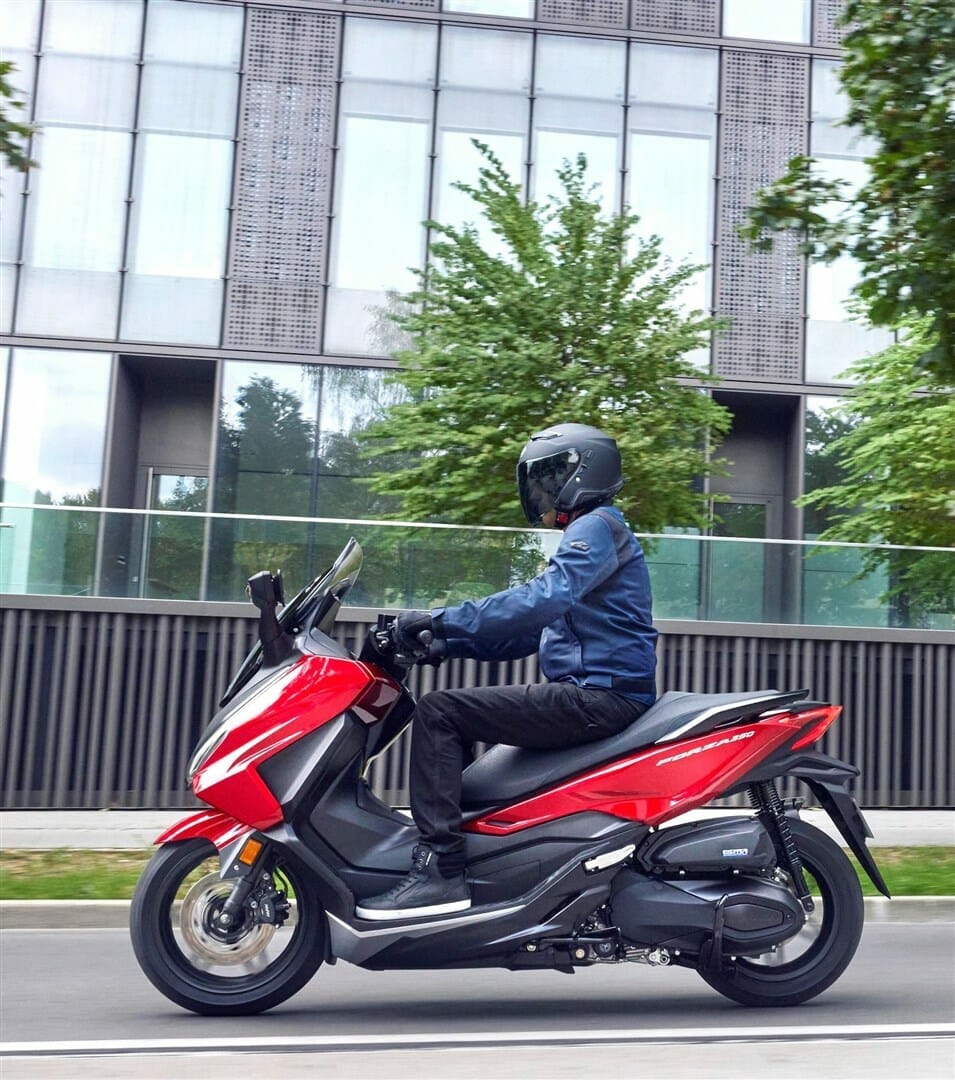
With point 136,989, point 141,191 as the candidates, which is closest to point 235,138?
point 141,191

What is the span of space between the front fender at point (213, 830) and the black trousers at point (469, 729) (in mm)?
584

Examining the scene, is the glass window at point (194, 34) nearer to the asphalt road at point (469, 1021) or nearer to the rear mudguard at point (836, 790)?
the asphalt road at point (469, 1021)

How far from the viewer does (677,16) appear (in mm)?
21156

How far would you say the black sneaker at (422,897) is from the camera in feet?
14.2

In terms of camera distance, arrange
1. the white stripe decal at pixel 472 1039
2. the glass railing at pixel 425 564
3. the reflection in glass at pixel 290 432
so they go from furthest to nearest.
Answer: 1. the reflection in glass at pixel 290 432
2. the glass railing at pixel 425 564
3. the white stripe decal at pixel 472 1039

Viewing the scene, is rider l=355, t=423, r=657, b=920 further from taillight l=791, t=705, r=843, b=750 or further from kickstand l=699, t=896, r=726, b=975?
kickstand l=699, t=896, r=726, b=975

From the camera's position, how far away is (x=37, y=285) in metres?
19.8

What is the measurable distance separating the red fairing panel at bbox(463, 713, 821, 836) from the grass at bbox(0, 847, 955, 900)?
3.40 meters

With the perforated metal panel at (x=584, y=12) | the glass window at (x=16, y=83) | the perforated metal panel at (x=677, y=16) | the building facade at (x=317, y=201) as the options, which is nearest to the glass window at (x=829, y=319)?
the building facade at (x=317, y=201)

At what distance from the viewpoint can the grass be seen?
7.27m

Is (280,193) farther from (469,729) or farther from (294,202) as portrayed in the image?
(469,729)

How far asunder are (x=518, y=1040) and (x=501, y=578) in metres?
7.54

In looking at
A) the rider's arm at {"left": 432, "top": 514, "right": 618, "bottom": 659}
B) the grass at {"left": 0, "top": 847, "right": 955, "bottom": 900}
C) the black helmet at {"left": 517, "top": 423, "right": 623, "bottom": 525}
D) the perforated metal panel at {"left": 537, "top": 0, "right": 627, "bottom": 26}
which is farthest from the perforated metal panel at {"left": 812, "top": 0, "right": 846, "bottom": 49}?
the rider's arm at {"left": 432, "top": 514, "right": 618, "bottom": 659}

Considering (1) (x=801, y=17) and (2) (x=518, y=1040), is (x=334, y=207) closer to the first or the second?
(1) (x=801, y=17)
